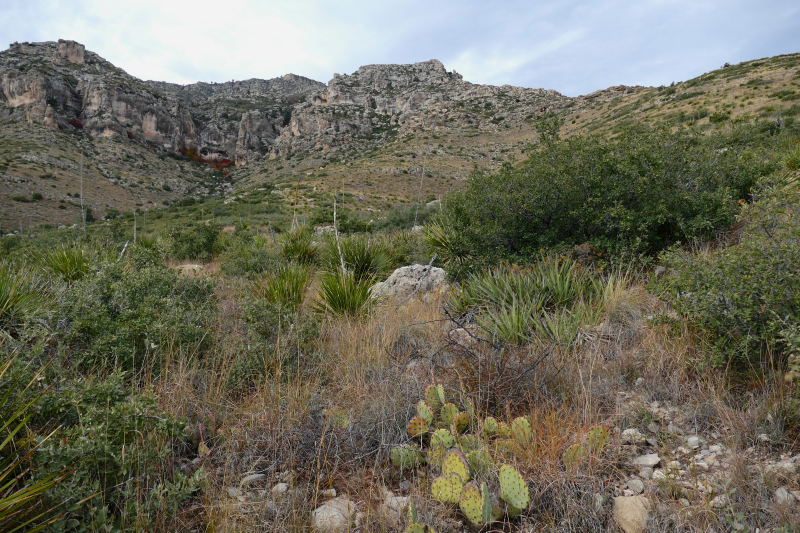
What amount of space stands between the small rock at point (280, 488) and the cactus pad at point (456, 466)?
0.96m

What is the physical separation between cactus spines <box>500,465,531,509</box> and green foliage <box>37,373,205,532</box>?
162 centimetres

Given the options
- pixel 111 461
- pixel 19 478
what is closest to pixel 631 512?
pixel 111 461

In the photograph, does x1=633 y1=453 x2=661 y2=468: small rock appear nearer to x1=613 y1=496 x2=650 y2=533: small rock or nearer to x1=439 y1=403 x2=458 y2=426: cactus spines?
x1=613 y1=496 x2=650 y2=533: small rock

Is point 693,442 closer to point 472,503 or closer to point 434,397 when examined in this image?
point 472,503

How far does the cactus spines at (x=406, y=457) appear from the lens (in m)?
2.34

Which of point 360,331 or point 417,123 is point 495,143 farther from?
point 360,331

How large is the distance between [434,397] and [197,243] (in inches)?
454

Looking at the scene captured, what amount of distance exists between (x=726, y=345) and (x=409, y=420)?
8.38 ft

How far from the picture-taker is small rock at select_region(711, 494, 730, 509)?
5.70 feet

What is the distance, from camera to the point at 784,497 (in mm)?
1716

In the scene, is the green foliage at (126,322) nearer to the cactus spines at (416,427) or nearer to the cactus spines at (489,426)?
the cactus spines at (416,427)

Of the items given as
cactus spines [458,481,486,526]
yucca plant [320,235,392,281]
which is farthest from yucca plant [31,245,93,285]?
cactus spines [458,481,486,526]

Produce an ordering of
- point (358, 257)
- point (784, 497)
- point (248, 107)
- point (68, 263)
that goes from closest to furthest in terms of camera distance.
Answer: point (784, 497) → point (68, 263) → point (358, 257) → point (248, 107)

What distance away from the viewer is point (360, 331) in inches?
175
